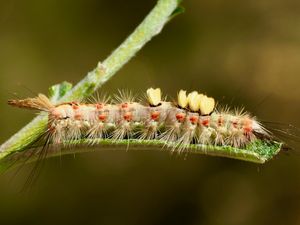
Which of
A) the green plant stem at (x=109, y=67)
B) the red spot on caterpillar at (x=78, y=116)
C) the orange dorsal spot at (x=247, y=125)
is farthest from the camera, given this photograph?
the orange dorsal spot at (x=247, y=125)

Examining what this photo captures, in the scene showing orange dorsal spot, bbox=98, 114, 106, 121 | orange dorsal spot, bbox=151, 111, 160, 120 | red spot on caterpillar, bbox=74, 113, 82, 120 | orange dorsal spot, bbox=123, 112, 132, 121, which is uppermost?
orange dorsal spot, bbox=151, 111, 160, 120

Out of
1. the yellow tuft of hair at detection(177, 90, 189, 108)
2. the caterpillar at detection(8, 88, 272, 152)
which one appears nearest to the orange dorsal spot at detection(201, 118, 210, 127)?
the caterpillar at detection(8, 88, 272, 152)

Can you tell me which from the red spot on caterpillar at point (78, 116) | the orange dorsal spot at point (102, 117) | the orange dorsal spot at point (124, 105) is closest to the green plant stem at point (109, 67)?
the red spot on caterpillar at point (78, 116)

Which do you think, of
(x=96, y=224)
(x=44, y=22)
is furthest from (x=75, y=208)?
(x=44, y=22)

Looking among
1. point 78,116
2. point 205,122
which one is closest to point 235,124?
point 205,122

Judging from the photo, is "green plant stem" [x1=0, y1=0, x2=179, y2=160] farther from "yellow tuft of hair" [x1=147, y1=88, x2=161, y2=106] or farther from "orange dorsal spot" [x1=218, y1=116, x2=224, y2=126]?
"orange dorsal spot" [x1=218, y1=116, x2=224, y2=126]

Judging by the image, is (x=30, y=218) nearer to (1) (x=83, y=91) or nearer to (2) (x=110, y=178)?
(2) (x=110, y=178)

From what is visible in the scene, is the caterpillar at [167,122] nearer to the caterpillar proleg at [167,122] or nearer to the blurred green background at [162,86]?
the caterpillar proleg at [167,122]
